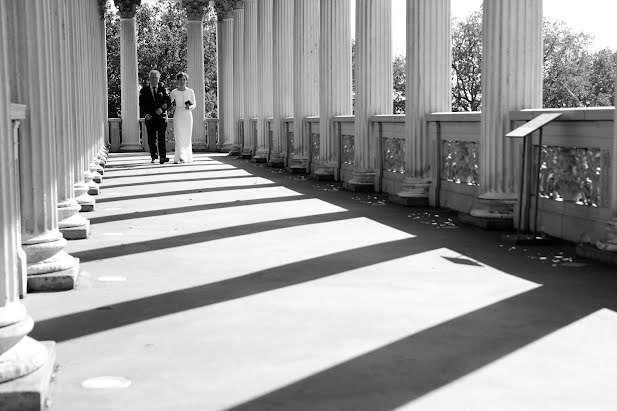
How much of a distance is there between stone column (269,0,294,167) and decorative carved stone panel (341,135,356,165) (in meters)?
5.93

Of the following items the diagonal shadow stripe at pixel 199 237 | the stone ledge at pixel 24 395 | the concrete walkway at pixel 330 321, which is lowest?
the diagonal shadow stripe at pixel 199 237

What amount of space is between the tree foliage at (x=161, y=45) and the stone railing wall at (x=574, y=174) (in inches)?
2317

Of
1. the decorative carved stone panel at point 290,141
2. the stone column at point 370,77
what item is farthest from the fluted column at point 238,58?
the stone column at point 370,77

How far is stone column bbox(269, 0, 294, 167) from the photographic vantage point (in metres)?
26.0

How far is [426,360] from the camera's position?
5430 mm

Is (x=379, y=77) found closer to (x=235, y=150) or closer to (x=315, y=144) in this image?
(x=315, y=144)

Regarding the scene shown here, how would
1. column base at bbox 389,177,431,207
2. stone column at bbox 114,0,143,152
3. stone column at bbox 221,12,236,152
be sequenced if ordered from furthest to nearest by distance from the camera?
stone column at bbox 221,12,236,152 → stone column at bbox 114,0,143,152 → column base at bbox 389,177,431,207

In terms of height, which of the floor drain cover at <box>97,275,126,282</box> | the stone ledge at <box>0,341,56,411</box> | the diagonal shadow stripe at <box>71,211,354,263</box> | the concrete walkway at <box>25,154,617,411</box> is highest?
the stone ledge at <box>0,341,56,411</box>

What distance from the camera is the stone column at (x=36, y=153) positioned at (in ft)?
24.6

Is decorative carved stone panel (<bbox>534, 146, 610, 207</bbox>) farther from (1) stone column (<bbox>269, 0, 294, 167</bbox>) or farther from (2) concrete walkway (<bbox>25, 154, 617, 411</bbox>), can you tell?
(1) stone column (<bbox>269, 0, 294, 167</bbox>)

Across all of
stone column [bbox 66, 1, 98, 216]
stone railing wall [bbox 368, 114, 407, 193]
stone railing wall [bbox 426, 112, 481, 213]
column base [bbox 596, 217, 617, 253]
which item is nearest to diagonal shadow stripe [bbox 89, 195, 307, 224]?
stone column [bbox 66, 1, 98, 216]

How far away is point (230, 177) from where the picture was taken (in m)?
22.1

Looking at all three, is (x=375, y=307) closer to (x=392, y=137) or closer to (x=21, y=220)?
(x=21, y=220)

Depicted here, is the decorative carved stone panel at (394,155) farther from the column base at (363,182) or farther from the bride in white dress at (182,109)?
the bride in white dress at (182,109)
